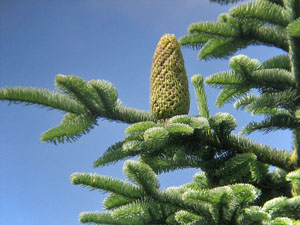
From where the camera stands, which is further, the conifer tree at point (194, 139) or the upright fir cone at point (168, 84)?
the upright fir cone at point (168, 84)

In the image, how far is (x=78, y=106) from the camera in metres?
2.22

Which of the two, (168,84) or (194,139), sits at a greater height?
(168,84)

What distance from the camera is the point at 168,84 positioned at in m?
2.20

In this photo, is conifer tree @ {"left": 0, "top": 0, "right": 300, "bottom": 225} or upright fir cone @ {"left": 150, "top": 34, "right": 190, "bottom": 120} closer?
conifer tree @ {"left": 0, "top": 0, "right": 300, "bottom": 225}

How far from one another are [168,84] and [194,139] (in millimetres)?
368

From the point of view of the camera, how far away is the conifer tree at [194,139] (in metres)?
1.96

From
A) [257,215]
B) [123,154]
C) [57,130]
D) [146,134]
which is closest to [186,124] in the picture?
[146,134]

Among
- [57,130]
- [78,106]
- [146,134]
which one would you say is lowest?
[146,134]

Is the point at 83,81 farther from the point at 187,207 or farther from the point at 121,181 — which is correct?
the point at 187,207

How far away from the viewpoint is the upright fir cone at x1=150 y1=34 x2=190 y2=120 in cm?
218

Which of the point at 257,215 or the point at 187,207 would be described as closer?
the point at 257,215

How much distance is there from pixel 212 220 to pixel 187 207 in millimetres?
153

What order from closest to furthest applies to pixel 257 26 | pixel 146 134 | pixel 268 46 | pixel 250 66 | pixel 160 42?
1. pixel 146 134
2. pixel 160 42
3. pixel 250 66
4. pixel 257 26
5. pixel 268 46

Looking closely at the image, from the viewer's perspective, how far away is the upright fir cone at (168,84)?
2182mm
